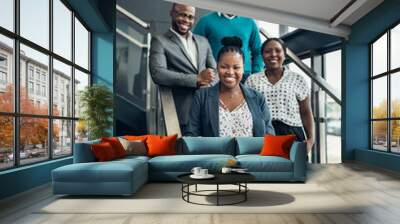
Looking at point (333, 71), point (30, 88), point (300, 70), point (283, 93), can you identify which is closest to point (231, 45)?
point (283, 93)

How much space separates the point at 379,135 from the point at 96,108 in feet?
20.2

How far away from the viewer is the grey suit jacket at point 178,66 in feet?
26.0

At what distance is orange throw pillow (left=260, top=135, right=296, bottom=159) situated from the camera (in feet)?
19.8

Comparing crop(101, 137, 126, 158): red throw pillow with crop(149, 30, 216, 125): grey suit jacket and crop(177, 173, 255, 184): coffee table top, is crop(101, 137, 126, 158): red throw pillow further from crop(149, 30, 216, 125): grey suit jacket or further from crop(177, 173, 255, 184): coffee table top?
crop(149, 30, 216, 125): grey suit jacket

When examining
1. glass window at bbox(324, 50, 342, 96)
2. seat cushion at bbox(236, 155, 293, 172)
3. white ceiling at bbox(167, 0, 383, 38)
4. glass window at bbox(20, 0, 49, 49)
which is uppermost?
white ceiling at bbox(167, 0, 383, 38)

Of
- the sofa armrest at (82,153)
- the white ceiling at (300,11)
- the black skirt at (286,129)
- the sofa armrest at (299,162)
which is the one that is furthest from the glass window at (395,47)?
the sofa armrest at (82,153)

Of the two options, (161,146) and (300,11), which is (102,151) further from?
(300,11)

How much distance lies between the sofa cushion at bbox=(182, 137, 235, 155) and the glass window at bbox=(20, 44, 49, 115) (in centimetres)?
244

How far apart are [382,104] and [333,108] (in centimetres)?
104

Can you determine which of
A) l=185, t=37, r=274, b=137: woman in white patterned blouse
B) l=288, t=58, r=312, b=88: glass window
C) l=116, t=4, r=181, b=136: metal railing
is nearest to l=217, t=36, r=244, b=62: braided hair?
l=185, t=37, r=274, b=137: woman in white patterned blouse

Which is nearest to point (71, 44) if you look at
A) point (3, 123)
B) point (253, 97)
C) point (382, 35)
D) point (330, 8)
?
point (3, 123)

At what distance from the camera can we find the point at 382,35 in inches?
320

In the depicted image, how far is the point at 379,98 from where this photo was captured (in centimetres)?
827

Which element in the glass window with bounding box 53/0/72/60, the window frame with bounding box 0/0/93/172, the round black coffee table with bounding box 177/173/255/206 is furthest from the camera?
the glass window with bounding box 53/0/72/60
